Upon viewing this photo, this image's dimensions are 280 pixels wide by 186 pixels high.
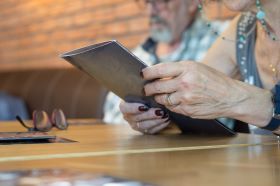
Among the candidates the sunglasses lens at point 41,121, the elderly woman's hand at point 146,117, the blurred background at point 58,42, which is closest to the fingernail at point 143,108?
the elderly woman's hand at point 146,117

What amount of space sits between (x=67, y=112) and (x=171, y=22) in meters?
0.79

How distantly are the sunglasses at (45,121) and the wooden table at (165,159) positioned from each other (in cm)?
26

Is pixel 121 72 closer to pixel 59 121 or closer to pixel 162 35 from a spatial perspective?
pixel 59 121

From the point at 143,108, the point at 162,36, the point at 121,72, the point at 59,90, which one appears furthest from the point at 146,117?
the point at 59,90

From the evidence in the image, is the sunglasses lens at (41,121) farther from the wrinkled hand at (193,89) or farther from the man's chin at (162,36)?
the man's chin at (162,36)

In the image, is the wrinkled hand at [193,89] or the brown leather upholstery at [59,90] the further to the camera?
the brown leather upholstery at [59,90]

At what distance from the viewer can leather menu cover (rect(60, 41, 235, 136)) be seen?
2.98 feet

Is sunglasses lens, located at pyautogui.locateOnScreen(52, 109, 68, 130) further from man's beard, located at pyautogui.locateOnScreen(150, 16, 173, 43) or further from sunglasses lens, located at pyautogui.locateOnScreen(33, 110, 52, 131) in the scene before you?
man's beard, located at pyautogui.locateOnScreen(150, 16, 173, 43)

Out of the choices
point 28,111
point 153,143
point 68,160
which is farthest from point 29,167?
point 28,111

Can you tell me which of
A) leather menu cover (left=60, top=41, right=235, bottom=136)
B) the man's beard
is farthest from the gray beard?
leather menu cover (left=60, top=41, right=235, bottom=136)

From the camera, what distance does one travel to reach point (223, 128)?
106 cm

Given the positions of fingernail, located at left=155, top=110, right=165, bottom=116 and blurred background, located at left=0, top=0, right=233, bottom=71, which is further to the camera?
blurred background, located at left=0, top=0, right=233, bottom=71

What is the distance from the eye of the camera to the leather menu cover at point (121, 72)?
2.98 feet

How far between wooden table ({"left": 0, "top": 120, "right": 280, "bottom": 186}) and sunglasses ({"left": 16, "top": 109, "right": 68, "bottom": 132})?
264 mm
